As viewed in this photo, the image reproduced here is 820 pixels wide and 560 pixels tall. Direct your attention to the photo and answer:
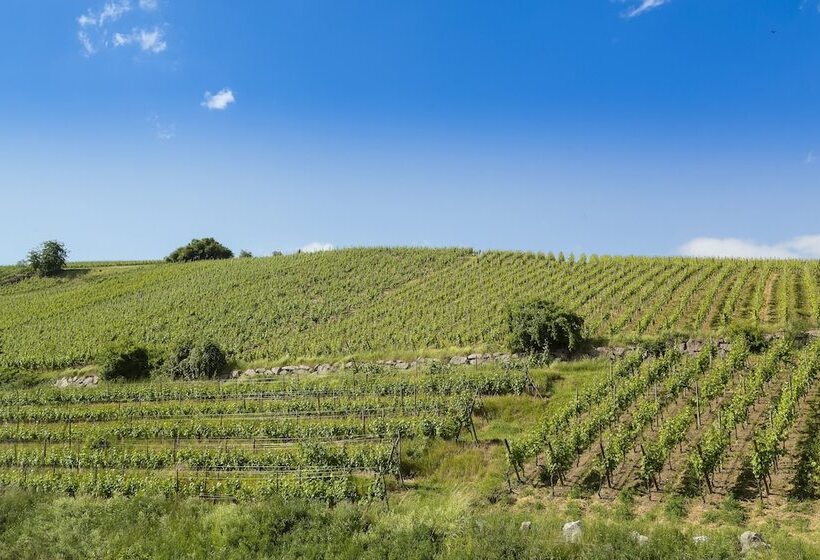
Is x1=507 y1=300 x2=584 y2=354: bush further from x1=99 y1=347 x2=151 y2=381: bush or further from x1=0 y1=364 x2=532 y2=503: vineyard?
x1=99 y1=347 x2=151 y2=381: bush

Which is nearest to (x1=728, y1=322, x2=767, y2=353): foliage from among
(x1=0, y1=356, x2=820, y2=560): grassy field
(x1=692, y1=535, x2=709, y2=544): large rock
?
(x1=0, y1=356, x2=820, y2=560): grassy field

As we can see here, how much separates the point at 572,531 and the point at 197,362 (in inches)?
1004

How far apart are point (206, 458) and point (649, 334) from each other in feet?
69.4

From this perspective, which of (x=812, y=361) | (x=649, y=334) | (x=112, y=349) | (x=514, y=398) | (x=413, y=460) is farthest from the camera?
(x=112, y=349)

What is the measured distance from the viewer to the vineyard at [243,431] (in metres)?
17.4

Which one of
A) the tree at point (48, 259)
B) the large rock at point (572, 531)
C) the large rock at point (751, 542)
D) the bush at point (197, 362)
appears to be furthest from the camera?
the tree at point (48, 259)

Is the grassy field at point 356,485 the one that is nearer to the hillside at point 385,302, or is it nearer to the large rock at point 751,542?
the large rock at point 751,542

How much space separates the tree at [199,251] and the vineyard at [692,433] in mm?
66631

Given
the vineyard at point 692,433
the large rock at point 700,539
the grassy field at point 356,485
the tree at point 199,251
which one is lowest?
the grassy field at point 356,485

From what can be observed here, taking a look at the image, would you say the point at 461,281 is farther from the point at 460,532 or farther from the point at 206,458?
the point at 460,532

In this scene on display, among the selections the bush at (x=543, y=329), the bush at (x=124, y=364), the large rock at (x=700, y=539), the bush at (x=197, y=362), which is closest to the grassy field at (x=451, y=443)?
the large rock at (x=700, y=539)

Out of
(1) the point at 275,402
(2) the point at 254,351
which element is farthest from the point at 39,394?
(1) the point at 275,402

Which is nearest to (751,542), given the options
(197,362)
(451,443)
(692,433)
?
(692,433)

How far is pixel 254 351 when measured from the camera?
36.9 m
